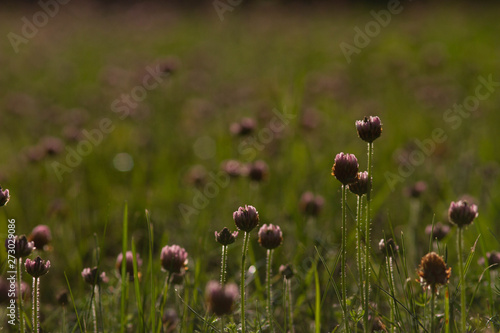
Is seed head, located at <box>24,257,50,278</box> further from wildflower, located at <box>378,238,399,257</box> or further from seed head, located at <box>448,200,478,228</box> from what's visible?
seed head, located at <box>448,200,478,228</box>

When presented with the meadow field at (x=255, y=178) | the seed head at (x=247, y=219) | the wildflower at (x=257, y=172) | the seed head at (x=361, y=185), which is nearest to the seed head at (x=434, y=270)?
the meadow field at (x=255, y=178)

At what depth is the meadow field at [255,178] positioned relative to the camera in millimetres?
1661

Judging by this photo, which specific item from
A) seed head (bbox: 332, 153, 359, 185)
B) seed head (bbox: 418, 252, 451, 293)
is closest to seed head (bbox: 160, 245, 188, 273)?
seed head (bbox: 332, 153, 359, 185)

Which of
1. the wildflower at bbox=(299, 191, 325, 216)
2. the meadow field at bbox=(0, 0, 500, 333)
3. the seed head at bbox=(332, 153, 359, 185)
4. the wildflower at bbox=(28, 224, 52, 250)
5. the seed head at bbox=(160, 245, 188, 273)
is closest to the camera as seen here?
the seed head at bbox=(332, 153, 359, 185)

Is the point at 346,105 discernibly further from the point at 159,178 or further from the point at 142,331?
the point at 142,331

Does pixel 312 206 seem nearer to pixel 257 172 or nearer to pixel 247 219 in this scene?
pixel 257 172

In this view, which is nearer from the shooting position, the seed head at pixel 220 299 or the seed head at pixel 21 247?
the seed head at pixel 220 299

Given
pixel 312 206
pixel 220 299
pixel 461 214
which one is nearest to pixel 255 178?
pixel 312 206

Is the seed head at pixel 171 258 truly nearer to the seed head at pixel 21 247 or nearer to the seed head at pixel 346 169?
the seed head at pixel 21 247

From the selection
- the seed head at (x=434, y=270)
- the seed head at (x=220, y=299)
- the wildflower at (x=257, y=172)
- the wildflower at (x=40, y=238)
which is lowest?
the wildflower at (x=257, y=172)

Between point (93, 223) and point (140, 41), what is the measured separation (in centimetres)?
721

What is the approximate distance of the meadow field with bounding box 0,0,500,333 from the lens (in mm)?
1661

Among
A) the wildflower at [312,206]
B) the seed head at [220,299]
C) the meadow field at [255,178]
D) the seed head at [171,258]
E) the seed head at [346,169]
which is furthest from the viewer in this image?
the wildflower at [312,206]

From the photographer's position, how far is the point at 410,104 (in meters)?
5.11
